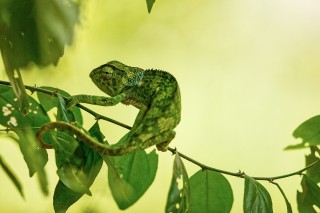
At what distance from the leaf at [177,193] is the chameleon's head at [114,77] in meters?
0.23

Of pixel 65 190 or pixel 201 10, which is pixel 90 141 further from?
pixel 201 10

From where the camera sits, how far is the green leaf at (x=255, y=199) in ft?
3.02

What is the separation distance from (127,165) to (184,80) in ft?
3.45

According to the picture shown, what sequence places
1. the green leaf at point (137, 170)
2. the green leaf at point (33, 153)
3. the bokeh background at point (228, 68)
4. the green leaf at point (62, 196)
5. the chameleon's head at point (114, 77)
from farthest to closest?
A: the bokeh background at point (228, 68) → the chameleon's head at point (114, 77) → the green leaf at point (137, 170) → the green leaf at point (62, 196) → the green leaf at point (33, 153)

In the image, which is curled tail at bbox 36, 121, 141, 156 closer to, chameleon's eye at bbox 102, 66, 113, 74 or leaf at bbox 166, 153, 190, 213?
leaf at bbox 166, 153, 190, 213

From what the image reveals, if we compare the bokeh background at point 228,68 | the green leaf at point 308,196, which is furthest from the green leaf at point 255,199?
the bokeh background at point 228,68

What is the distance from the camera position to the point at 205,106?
195 centimetres

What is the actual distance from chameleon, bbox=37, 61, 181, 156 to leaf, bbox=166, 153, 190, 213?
0.18 ft

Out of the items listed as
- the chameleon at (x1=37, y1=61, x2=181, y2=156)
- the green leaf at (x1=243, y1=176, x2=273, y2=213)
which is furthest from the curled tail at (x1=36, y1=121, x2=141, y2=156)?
the green leaf at (x1=243, y1=176, x2=273, y2=213)

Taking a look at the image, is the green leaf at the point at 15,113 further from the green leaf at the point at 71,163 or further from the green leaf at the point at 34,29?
the green leaf at the point at 34,29

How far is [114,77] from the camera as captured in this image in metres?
1.01

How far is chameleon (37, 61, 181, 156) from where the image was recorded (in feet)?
2.20

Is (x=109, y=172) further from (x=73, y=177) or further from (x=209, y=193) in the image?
(x=209, y=193)

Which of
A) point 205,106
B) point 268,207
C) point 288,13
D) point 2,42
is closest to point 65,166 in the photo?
point 2,42
